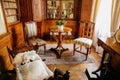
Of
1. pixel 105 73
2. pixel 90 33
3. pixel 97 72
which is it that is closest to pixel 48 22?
pixel 90 33

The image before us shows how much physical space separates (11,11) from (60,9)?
2.00 metres

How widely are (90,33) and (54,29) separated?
106cm

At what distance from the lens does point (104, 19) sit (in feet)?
10.4

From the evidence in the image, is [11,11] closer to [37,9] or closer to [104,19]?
[37,9]

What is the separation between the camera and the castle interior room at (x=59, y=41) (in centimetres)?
181

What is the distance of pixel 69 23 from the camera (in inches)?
180

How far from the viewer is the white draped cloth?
1561mm

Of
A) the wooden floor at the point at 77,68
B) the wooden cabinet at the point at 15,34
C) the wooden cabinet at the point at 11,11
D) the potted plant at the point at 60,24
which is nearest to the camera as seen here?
the wooden floor at the point at 77,68

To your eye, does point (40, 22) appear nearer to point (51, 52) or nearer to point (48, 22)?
point (48, 22)

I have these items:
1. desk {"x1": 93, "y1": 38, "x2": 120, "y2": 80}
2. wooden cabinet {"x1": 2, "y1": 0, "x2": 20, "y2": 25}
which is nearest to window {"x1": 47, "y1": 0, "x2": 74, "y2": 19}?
wooden cabinet {"x1": 2, "y1": 0, "x2": 20, "y2": 25}

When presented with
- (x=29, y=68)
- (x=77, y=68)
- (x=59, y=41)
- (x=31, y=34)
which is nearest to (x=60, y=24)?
(x=59, y=41)

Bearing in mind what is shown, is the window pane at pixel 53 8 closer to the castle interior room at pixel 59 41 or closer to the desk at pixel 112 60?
the castle interior room at pixel 59 41

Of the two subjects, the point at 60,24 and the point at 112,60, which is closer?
the point at 112,60

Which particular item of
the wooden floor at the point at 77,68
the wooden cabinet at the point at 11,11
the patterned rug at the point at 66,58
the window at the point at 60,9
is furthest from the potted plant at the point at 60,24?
the window at the point at 60,9
